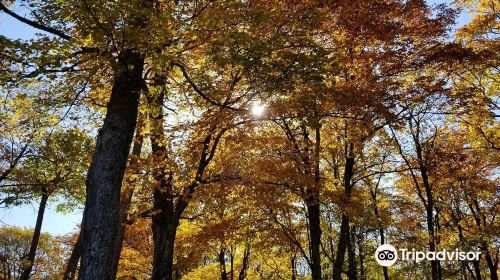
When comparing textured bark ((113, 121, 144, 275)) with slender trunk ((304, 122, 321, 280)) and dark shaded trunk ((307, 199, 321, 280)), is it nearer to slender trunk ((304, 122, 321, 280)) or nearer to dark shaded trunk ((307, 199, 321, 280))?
slender trunk ((304, 122, 321, 280))

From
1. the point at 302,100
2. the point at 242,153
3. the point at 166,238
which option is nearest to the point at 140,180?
the point at 166,238

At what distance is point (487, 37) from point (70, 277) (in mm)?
18026

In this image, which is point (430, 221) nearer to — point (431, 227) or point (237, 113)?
point (431, 227)

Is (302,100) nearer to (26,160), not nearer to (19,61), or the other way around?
(19,61)

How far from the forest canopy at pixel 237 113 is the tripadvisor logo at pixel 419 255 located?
11.0 inches

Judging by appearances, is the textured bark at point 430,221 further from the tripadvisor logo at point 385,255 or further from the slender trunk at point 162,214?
the slender trunk at point 162,214

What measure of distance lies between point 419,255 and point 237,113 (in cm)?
1391

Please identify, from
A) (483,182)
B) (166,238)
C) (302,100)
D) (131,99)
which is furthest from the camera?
(483,182)

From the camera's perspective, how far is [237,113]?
10.5 m

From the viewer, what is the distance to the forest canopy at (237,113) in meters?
6.87

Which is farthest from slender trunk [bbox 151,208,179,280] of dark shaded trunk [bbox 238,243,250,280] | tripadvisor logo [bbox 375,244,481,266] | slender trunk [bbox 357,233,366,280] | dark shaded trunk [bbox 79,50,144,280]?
slender trunk [bbox 357,233,366,280]

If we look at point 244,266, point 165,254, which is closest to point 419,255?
point 244,266

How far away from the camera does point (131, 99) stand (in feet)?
25.1

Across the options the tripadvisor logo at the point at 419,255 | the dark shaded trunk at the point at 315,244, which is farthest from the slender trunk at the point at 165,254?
the tripadvisor logo at the point at 419,255
